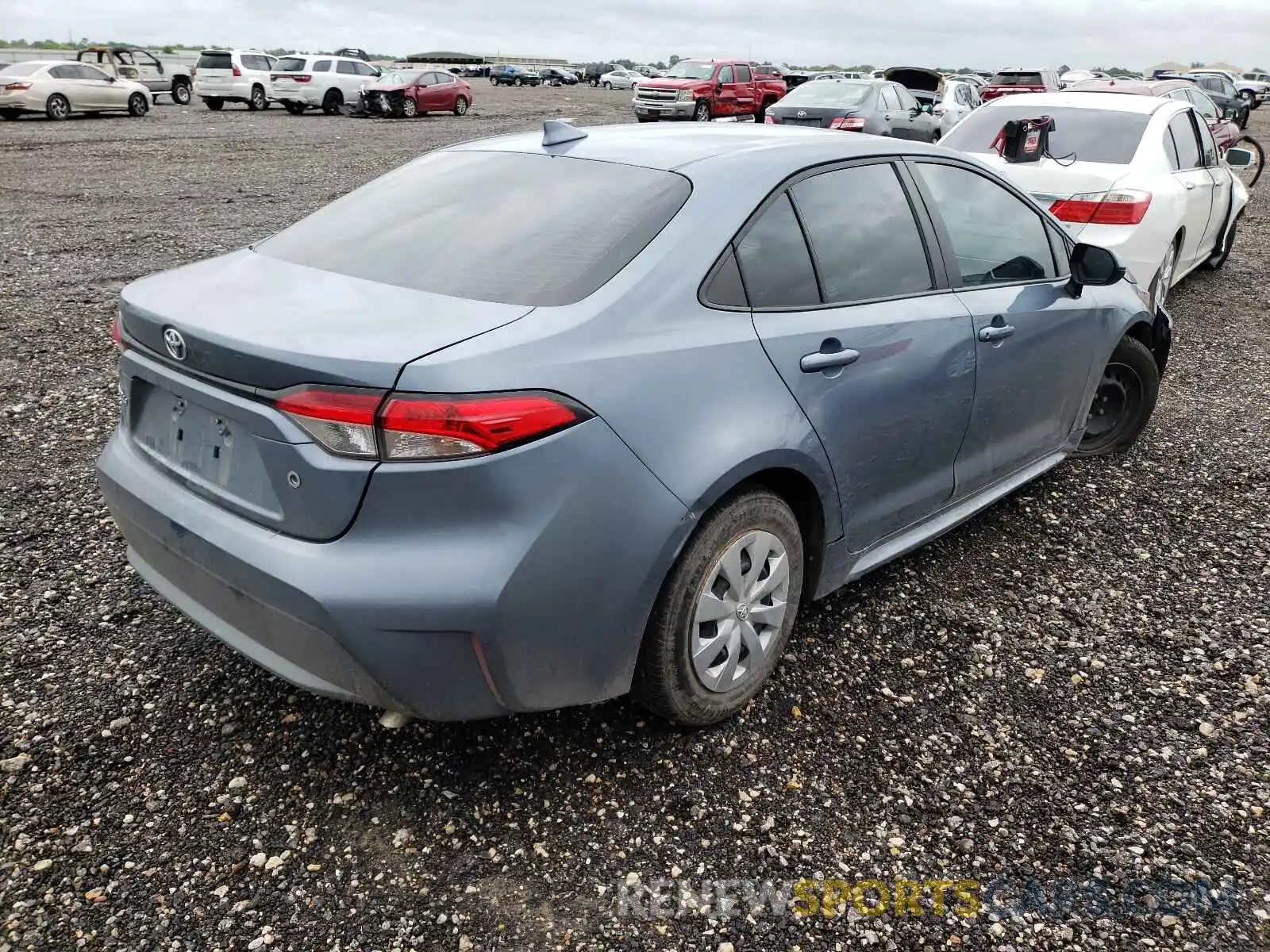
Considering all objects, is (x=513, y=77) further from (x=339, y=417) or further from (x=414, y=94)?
(x=339, y=417)

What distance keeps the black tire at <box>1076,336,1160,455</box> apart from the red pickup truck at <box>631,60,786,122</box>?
71.5 feet

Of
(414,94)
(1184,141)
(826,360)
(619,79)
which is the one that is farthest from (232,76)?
(619,79)

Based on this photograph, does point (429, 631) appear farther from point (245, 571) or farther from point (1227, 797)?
point (1227, 797)

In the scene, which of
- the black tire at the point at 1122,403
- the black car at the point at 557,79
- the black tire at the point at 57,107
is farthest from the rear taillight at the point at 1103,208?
the black car at the point at 557,79

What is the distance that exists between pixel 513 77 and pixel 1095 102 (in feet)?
194

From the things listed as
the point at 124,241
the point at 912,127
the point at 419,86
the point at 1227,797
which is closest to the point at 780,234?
the point at 1227,797

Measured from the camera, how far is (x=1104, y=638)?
3.34 meters

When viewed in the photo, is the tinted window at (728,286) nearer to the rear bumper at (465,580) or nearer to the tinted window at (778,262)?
the tinted window at (778,262)

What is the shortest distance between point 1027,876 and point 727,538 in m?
1.10

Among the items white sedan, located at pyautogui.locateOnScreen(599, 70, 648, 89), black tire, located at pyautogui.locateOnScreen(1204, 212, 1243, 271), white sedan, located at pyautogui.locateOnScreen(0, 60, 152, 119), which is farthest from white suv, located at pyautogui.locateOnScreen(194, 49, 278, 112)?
white sedan, located at pyautogui.locateOnScreen(599, 70, 648, 89)

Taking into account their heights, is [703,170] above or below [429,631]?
Result: above

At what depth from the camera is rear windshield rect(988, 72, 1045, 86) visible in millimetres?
25086

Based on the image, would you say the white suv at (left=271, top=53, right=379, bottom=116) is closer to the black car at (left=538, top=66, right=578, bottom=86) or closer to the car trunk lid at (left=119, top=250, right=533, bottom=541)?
the car trunk lid at (left=119, top=250, right=533, bottom=541)

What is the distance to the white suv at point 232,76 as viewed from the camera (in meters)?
27.7
